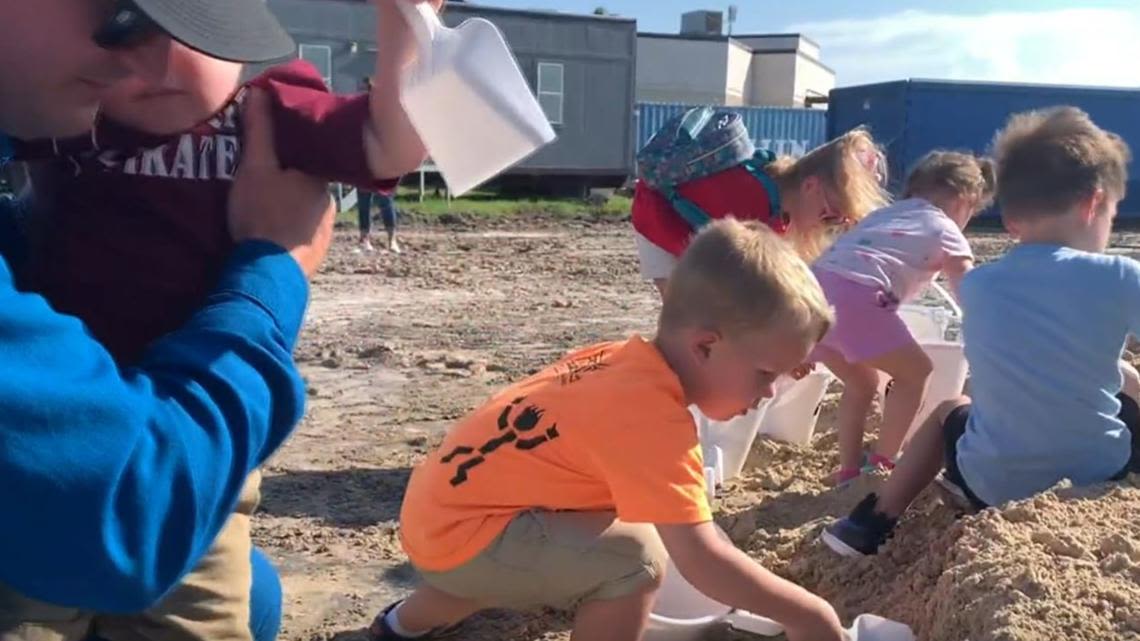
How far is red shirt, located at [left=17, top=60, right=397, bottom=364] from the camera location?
5.80 feet

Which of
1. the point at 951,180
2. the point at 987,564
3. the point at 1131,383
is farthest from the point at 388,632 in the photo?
the point at 951,180

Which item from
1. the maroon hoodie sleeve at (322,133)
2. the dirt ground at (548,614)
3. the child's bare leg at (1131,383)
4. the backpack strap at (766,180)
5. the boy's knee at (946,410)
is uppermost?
the maroon hoodie sleeve at (322,133)

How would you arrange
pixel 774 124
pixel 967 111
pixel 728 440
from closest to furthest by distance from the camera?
pixel 728 440 < pixel 967 111 < pixel 774 124

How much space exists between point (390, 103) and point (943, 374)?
11.8ft

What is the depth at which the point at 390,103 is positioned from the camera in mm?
1769

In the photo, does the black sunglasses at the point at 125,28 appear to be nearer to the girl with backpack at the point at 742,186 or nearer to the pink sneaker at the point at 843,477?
the pink sneaker at the point at 843,477

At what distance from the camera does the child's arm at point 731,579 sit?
2549 mm

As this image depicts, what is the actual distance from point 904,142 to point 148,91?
19.6 metres

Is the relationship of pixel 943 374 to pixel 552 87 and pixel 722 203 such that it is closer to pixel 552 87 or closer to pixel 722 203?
pixel 722 203

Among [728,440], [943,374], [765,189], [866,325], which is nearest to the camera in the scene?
[866,325]

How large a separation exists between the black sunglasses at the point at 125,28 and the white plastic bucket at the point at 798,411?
3900 mm

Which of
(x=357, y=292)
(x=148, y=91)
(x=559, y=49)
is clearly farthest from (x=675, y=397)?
(x=559, y=49)

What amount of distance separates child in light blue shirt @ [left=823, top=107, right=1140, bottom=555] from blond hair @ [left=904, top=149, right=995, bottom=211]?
1.12m

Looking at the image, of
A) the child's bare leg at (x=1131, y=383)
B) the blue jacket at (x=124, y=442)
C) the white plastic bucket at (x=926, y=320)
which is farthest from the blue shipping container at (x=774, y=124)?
the blue jacket at (x=124, y=442)
